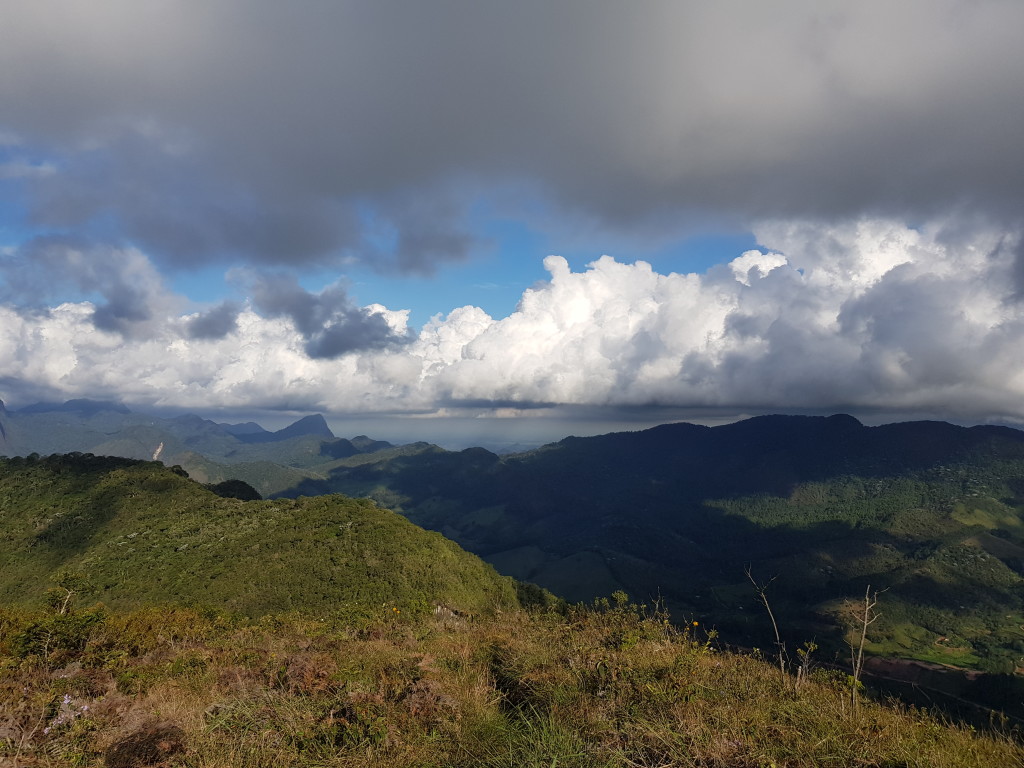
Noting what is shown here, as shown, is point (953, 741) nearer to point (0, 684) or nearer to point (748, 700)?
point (748, 700)

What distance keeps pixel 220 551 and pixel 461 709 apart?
93.0 m

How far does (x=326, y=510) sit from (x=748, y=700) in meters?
106

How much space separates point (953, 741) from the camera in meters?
8.45

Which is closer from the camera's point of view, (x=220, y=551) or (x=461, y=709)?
(x=461, y=709)

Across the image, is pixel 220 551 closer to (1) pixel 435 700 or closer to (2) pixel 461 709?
(1) pixel 435 700

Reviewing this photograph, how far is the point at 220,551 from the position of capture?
84375 millimetres

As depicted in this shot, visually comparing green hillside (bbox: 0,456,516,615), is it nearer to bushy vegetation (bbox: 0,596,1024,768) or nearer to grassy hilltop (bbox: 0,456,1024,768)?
grassy hilltop (bbox: 0,456,1024,768)

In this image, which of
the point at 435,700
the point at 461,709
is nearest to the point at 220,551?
the point at 435,700

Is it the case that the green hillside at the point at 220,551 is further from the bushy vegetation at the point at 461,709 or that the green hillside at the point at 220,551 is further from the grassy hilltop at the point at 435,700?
the bushy vegetation at the point at 461,709

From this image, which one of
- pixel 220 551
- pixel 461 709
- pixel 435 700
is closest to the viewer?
pixel 461 709

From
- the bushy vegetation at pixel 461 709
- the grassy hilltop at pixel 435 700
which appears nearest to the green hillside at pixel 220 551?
the grassy hilltop at pixel 435 700

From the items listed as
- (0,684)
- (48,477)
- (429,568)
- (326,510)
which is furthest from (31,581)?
(0,684)

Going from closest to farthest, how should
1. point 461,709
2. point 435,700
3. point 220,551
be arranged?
point 461,709 < point 435,700 < point 220,551

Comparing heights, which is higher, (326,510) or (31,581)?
(326,510)
